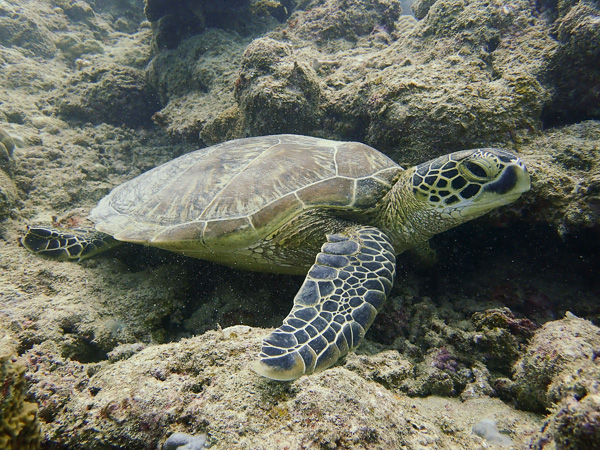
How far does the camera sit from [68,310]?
78.2 inches

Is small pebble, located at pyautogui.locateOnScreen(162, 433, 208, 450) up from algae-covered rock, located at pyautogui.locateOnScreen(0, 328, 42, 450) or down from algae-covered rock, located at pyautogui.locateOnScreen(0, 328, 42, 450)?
down

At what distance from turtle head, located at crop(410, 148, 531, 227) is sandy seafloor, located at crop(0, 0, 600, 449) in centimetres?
45

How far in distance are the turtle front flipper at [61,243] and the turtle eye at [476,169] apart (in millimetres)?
3550

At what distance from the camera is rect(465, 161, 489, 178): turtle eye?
2078mm

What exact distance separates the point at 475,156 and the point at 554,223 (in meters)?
0.86

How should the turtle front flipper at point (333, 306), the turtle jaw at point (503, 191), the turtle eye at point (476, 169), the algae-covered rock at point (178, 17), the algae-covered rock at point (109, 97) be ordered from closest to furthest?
the turtle front flipper at point (333, 306), the turtle jaw at point (503, 191), the turtle eye at point (476, 169), the algae-covered rock at point (109, 97), the algae-covered rock at point (178, 17)

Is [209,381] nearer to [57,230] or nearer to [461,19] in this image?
[57,230]

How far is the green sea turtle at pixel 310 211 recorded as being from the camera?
199cm

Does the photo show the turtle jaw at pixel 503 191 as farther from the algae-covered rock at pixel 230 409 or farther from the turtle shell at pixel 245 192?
the algae-covered rock at pixel 230 409

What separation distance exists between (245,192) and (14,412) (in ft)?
6.19

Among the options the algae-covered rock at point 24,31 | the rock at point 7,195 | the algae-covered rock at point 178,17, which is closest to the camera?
the rock at point 7,195

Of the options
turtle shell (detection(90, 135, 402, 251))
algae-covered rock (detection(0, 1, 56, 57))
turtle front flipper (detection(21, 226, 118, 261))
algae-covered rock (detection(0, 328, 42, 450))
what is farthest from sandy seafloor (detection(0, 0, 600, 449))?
algae-covered rock (detection(0, 1, 56, 57))

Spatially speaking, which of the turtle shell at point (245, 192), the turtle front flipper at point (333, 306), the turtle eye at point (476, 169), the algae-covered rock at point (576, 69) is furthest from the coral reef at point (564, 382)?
the algae-covered rock at point (576, 69)

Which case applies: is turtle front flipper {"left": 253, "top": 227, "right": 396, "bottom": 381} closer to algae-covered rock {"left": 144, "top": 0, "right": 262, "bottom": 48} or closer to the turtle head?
the turtle head
